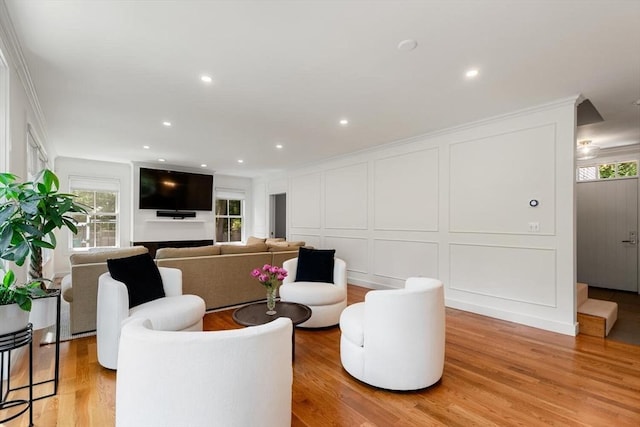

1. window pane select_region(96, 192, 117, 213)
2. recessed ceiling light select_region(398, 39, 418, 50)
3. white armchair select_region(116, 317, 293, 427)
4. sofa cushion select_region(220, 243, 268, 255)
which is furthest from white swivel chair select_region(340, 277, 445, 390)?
window pane select_region(96, 192, 117, 213)

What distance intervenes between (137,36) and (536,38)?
3083 mm

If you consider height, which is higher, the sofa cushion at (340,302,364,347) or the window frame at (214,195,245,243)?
the window frame at (214,195,245,243)

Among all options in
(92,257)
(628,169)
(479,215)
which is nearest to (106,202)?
(92,257)

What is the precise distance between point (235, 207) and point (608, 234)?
9017 millimetres

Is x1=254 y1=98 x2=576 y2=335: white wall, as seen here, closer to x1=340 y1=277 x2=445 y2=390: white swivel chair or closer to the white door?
x1=340 y1=277 x2=445 y2=390: white swivel chair

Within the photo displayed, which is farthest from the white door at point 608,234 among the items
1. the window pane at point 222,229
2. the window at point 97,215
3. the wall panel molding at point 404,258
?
the window at point 97,215

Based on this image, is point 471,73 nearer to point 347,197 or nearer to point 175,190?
point 347,197

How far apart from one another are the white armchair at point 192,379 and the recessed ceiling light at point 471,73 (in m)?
2.95

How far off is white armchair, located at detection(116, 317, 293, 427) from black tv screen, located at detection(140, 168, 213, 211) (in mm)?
7077

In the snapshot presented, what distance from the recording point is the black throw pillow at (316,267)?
12.9ft

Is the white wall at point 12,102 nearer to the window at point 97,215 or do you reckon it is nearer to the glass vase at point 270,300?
the glass vase at point 270,300

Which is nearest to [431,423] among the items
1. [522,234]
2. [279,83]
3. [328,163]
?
[522,234]

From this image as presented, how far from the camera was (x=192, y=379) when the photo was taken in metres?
1.18

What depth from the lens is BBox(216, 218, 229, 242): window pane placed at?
9359 millimetres
